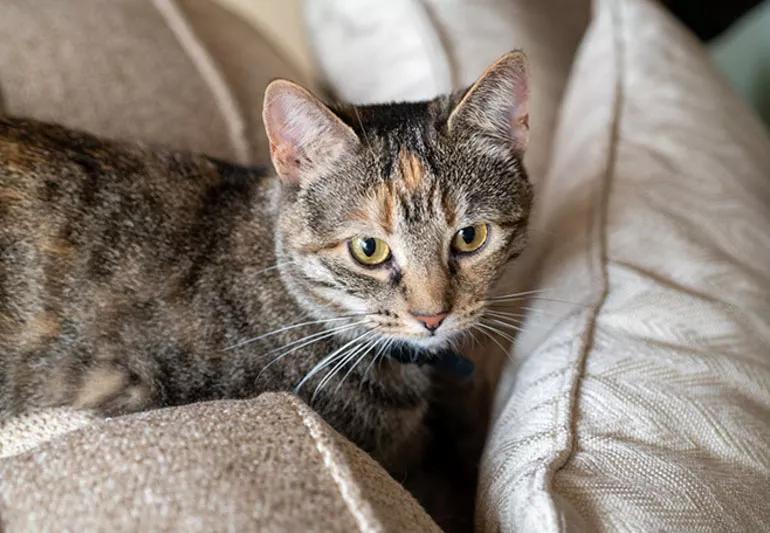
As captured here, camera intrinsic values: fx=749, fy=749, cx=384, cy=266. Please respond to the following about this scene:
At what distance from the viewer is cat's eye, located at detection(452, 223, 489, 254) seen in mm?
988

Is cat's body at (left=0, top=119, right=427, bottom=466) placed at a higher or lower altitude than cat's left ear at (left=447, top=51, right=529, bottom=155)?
lower

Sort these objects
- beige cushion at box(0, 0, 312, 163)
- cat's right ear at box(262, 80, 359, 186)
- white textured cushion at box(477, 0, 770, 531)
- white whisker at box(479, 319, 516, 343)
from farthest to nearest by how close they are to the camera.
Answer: beige cushion at box(0, 0, 312, 163), white whisker at box(479, 319, 516, 343), cat's right ear at box(262, 80, 359, 186), white textured cushion at box(477, 0, 770, 531)

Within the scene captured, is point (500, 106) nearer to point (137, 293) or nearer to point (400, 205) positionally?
point (400, 205)

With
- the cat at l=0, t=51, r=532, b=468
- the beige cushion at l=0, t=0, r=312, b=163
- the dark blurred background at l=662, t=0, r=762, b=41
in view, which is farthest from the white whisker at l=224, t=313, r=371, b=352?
the dark blurred background at l=662, t=0, r=762, b=41

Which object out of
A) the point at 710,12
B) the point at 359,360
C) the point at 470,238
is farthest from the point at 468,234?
the point at 710,12

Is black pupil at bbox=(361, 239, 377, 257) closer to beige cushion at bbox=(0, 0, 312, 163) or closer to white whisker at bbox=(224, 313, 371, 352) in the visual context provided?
white whisker at bbox=(224, 313, 371, 352)

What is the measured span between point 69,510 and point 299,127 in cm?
55

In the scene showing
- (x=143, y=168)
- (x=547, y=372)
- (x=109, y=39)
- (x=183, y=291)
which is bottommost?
(x=547, y=372)

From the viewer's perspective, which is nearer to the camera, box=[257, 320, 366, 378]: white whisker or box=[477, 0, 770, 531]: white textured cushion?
box=[477, 0, 770, 531]: white textured cushion

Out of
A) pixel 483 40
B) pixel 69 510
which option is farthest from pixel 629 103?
pixel 69 510

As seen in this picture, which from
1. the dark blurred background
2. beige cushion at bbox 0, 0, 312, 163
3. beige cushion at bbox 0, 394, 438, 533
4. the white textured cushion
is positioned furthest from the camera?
the dark blurred background

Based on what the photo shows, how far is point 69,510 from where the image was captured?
593 millimetres

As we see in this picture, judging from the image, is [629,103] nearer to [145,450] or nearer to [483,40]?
[483,40]

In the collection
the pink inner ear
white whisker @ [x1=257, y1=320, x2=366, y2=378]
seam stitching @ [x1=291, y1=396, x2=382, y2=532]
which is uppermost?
the pink inner ear
